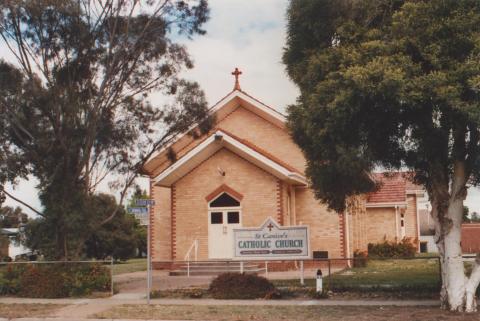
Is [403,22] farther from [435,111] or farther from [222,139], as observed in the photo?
[222,139]

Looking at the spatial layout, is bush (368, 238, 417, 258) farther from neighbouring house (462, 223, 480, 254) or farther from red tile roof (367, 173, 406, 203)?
neighbouring house (462, 223, 480, 254)

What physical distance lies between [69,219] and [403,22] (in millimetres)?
11465

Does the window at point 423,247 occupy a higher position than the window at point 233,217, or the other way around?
the window at point 233,217

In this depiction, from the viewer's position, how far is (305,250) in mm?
18281

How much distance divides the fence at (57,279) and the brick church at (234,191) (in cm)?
554

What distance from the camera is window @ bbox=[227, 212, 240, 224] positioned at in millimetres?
26417

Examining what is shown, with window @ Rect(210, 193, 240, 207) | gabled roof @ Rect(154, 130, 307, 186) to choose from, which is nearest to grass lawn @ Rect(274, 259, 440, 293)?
gabled roof @ Rect(154, 130, 307, 186)

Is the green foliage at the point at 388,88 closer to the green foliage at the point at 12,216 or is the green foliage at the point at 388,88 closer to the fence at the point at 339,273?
the fence at the point at 339,273

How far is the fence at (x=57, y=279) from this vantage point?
18.8m

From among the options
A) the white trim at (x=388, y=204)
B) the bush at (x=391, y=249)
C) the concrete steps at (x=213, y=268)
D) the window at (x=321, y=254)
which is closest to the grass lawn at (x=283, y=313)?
the concrete steps at (x=213, y=268)

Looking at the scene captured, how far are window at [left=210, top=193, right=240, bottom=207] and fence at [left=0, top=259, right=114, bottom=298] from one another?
7921mm

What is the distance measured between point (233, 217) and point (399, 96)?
50.2 ft

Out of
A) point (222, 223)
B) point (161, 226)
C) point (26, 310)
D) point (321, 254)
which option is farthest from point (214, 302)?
point (161, 226)

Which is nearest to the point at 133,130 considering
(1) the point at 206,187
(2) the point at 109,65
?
(2) the point at 109,65
